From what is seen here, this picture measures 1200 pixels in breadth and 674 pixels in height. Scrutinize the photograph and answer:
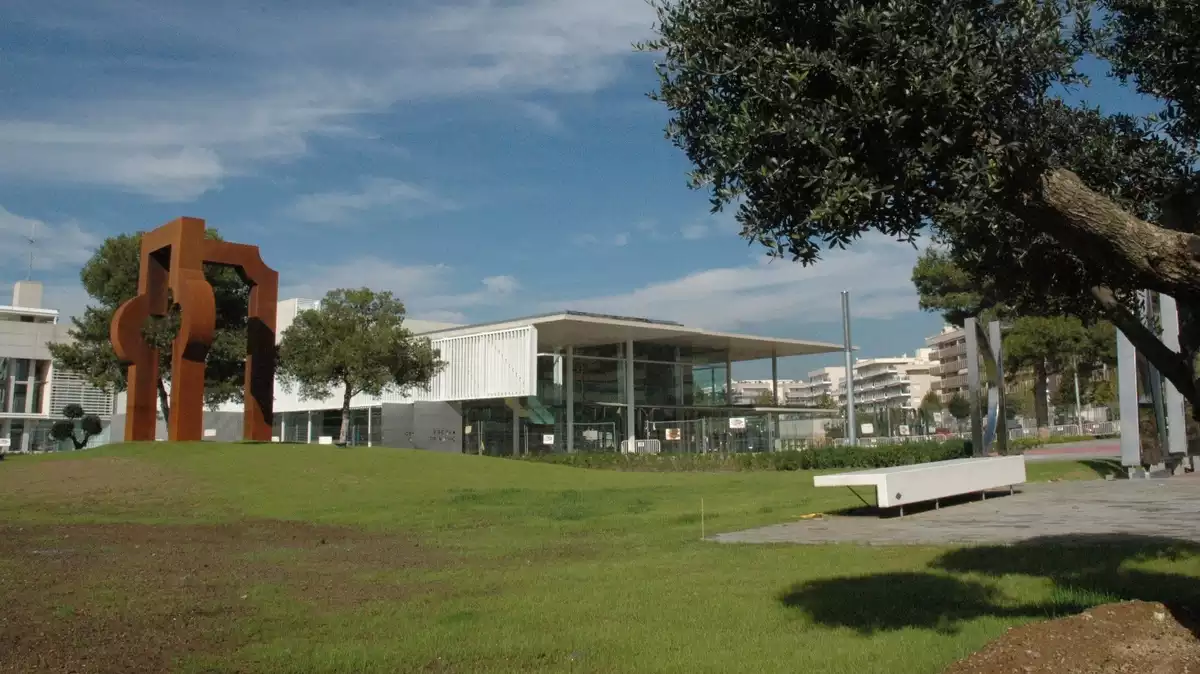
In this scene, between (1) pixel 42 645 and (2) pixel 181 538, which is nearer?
(1) pixel 42 645

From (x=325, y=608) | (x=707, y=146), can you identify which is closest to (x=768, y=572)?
(x=325, y=608)

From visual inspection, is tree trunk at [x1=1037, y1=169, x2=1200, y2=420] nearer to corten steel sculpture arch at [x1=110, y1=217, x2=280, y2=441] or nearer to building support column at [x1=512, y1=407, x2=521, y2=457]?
corten steel sculpture arch at [x1=110, y1=217, x2=280, y2=441]

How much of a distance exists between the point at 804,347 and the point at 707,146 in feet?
188

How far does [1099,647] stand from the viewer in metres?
5.71

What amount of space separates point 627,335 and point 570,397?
181 inches

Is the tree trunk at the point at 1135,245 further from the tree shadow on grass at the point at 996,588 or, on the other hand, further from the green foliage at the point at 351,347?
the green foliage at the point at 351,347

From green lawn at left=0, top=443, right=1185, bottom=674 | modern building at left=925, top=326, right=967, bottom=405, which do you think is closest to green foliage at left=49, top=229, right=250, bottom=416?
green lawn at left=0, top=443, right=1185, bottom=674

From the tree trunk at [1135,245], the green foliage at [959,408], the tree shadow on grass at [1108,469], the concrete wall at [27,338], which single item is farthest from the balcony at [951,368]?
the tree trunk at [1135,245]

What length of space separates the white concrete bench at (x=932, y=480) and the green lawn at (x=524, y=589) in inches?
65.1

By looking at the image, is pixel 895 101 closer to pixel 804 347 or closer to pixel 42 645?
pixel 42 645

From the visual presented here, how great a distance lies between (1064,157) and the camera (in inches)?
275

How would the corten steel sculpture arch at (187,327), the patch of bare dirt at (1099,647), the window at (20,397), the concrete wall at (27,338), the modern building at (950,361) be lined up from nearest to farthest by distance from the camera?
the patch of bare dirt at (1099,647), the corten steel sculpture arch at (187,327), the concrete wall at (27,338), the window at (20,397), the modern building at (950,361)

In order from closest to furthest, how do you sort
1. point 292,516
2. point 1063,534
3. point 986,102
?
point 986,102, point 1063,534, point 292,516

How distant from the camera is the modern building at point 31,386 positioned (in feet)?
199
